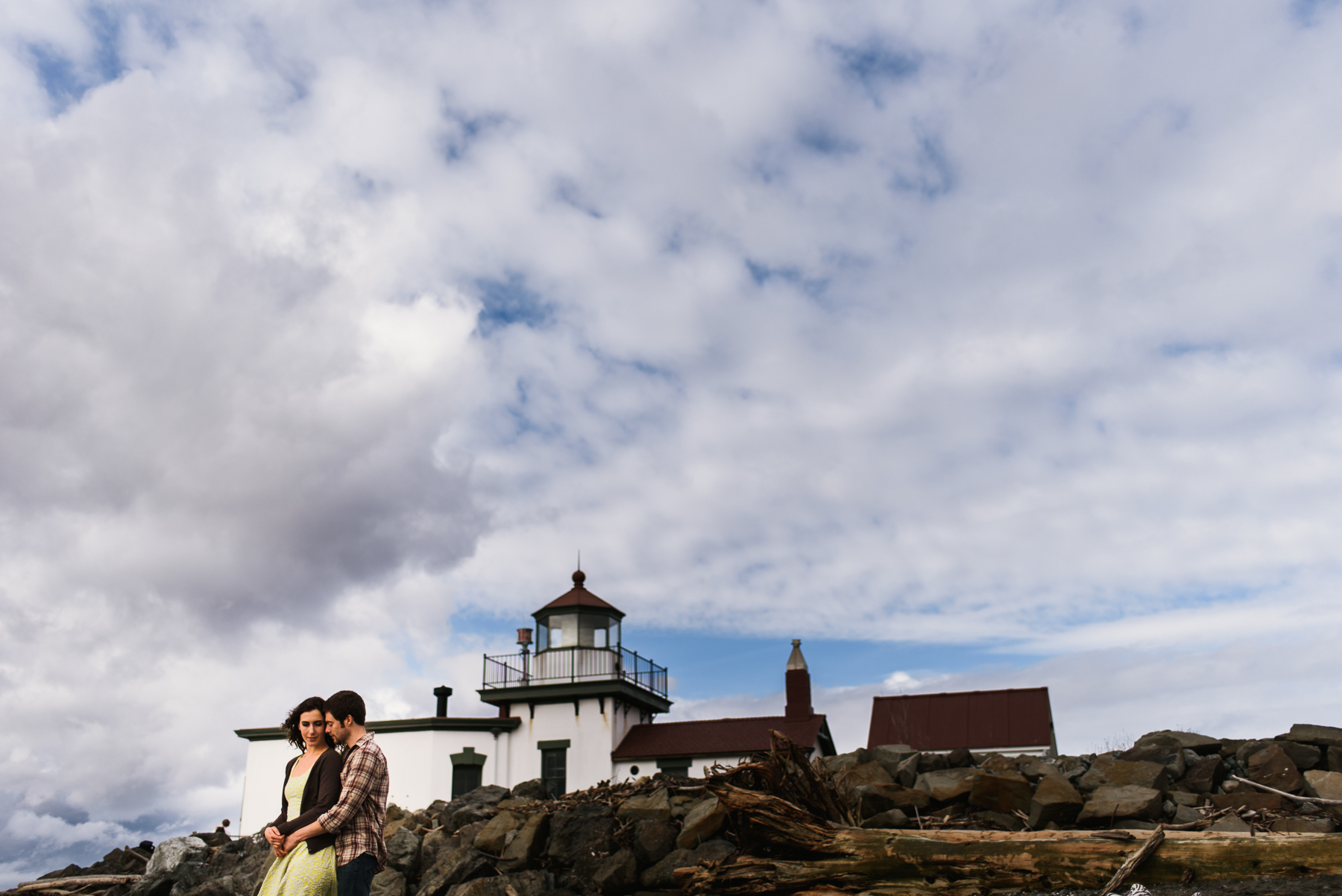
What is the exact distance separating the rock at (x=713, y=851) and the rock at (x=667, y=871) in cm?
7

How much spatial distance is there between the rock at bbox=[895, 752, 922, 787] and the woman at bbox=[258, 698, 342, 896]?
8101 mm

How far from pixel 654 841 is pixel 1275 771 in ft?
24.4

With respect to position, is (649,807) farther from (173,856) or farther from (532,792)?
(173,856)

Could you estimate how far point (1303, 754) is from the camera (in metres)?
12.3

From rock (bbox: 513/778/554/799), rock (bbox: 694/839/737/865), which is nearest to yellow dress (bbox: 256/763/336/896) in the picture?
rock (bbox: 694/839/737/865)

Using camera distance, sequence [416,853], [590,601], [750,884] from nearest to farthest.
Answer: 1. [750,884]
2. [416,853]
3. [590,601]

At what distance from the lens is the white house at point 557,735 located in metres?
24.1

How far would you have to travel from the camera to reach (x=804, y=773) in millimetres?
10414

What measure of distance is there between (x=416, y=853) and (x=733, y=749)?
36.2ft

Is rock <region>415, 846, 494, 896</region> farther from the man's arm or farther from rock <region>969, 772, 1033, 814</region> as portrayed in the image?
the man's arm

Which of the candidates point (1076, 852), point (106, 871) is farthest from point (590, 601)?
point (1076, 852)

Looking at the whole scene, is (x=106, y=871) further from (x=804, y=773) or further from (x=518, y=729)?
(x=804, y=773)

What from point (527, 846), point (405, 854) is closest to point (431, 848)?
point (405, 854)

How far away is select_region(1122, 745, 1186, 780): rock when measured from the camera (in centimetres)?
1203
